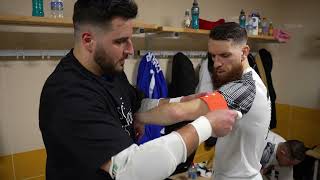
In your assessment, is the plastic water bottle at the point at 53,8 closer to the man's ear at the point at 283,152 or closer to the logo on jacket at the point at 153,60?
the logo on jacket at the point at 153,60

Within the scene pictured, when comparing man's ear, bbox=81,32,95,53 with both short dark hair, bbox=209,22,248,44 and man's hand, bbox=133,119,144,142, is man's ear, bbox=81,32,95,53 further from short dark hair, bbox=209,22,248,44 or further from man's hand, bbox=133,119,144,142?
short dark hair, bbox=209,22,248,44

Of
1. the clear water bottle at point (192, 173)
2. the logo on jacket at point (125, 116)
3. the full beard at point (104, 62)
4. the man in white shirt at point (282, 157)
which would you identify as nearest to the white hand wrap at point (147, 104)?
the logo on jacket at point (125, 116)

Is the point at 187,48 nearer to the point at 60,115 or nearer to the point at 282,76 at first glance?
the point at 282,76

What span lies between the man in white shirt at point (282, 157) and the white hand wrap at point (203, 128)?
1927 millimetres

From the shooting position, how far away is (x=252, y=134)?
1.41 metres

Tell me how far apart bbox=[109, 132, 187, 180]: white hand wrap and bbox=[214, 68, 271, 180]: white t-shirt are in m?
0.54

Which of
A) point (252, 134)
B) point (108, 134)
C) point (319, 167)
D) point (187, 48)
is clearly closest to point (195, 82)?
point (187, 48)

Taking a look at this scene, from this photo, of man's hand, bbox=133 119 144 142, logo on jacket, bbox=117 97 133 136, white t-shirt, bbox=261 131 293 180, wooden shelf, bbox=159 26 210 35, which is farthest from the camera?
white t-shirt, bbox=261 131 293 180

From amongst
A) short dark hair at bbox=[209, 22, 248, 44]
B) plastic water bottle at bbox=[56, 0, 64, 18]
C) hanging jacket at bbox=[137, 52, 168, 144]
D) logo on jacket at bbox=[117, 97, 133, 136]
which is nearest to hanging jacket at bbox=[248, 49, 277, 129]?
hanging jacket at bbox=[137, 52, 168, 144]

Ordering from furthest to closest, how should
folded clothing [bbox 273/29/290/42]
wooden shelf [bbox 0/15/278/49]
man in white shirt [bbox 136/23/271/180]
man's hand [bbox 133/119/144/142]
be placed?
folded clothing [bbox 273/29/290/42] < wooden shelf [bbox 0/15/278/49] < man in white shirt [bbox 136/23/271/180] < man's hand [bbox 133/119/144/142]

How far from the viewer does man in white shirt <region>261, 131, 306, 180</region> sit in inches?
101

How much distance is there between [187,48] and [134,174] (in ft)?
7.28

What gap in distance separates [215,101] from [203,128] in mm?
250

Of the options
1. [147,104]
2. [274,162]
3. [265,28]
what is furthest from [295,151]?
[147,104]
